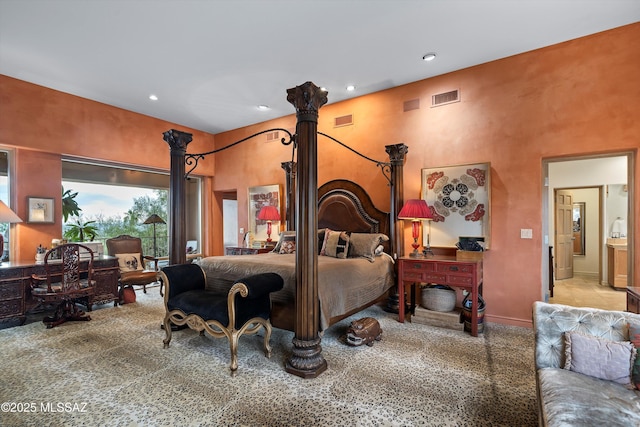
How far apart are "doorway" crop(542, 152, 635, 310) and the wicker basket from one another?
7.08ft

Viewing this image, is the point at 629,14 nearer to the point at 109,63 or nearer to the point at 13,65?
the point at 109,63

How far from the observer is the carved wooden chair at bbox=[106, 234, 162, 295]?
5.14 metres

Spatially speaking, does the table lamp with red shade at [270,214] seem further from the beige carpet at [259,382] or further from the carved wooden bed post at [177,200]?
the beige carpet at [259,382]

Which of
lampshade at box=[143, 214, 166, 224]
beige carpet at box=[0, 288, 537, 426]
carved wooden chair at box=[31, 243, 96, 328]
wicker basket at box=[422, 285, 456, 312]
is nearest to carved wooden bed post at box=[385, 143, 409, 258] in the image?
wicker basket at box=[422, 285, 456, 312]

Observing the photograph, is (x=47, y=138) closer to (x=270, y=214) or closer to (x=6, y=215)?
(x=6, y=215)

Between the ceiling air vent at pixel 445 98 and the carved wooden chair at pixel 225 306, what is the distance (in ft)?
11.3

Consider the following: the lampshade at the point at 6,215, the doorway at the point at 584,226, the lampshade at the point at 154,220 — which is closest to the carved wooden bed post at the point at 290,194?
the lampshade at the point at 154,220

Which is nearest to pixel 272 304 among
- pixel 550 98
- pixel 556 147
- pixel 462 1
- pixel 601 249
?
pixel 462 1

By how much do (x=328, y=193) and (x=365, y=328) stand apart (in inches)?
108

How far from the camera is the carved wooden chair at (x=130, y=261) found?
5.14 metres

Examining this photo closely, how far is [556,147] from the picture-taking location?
376cm

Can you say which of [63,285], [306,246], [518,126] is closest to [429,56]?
→ [518,126]

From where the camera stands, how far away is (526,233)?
3.93 meters

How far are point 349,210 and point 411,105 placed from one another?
1916 millimetres
